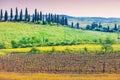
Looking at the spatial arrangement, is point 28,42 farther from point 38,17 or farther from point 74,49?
point 38,17

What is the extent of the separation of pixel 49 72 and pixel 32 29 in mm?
39712

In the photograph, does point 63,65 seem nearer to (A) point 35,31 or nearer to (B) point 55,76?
(B) point 55,76

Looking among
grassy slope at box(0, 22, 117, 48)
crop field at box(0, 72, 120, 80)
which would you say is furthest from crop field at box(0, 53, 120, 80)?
grassy slope at box(0, 22, 117, 48)

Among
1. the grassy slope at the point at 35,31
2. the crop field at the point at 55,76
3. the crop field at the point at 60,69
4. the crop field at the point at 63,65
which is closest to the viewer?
the crop field at the point at 55,76

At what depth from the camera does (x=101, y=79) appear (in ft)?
68.4

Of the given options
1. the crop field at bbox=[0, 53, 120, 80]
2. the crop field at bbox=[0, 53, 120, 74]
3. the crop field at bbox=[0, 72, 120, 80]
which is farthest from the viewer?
the crop field at bbox=[0, 53, 120, 74]

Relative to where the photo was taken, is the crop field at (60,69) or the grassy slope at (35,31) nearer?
the crop field at (60,69)

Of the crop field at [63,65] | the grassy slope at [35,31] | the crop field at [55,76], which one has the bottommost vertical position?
the crop field at [55,76]

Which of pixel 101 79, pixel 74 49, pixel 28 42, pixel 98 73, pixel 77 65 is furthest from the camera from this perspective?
pixel 28 42

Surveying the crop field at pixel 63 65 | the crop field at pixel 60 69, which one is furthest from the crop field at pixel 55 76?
the crop field at pixel 63 65

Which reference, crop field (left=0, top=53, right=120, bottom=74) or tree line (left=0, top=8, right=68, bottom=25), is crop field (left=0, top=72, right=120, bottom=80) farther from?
tree line (left=0, top=8, right=68, bottom=25)

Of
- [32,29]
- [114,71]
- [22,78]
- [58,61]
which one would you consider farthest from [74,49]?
[32,29]

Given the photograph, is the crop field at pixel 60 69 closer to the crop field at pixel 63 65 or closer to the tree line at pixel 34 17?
the crop field at pixel 63 65

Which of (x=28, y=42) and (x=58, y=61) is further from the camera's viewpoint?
(x=28, y=42)
